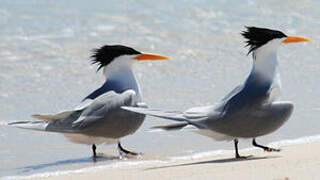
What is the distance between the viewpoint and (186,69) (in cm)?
1081

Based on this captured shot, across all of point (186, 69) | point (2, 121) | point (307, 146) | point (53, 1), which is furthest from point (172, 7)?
point (307, 146)

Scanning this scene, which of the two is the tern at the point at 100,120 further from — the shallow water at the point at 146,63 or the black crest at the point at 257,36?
the black crest at the point at 257,36

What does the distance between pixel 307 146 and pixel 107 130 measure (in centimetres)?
156

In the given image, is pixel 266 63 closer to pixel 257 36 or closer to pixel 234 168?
pixel 257 36

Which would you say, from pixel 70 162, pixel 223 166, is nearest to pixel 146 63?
pixel 70 162

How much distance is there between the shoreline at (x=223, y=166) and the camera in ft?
18.5

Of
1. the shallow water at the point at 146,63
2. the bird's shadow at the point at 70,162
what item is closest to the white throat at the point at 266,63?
the shallow water at the point at 146,63

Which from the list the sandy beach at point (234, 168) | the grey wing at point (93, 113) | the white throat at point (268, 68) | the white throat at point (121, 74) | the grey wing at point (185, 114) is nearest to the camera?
the sandy beach at point (234, 168)

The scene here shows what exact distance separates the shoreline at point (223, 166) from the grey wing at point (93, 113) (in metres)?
0.49

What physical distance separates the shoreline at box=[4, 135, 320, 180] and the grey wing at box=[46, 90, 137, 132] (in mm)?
490

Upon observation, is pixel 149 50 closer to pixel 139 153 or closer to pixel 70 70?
pixel 70 70

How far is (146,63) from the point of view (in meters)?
11.1

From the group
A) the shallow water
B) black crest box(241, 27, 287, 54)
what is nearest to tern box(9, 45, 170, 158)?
the shallow water

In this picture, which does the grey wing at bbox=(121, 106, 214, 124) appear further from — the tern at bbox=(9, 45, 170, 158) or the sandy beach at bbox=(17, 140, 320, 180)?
the tern at bbox=(9, 45, 170, 158)
